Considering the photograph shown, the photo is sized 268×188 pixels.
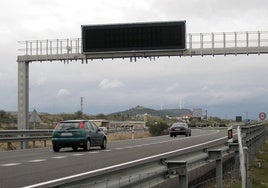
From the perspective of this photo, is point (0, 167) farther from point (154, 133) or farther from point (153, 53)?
point (154, 133)

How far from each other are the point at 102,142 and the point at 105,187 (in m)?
21.9

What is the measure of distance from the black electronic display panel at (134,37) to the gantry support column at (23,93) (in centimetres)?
564

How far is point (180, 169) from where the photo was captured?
8695mm

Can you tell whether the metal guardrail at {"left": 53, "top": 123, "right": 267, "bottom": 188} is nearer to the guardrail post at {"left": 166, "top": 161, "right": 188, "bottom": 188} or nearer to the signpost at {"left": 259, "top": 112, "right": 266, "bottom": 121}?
the guardrail post at {"left": 166, "top": 161, "right": 188, "bottom": 188}

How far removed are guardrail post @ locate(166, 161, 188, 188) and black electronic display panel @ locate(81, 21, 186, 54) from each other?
36.6 meters

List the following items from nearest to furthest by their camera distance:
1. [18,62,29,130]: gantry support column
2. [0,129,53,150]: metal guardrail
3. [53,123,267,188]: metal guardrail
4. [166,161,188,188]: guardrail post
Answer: [53,123,267,188]: metal guardrail → [166,161,188,188]: guardrail post → [0,129,53,150]: metal guardrail → [18,62,29,130]: gantry support column

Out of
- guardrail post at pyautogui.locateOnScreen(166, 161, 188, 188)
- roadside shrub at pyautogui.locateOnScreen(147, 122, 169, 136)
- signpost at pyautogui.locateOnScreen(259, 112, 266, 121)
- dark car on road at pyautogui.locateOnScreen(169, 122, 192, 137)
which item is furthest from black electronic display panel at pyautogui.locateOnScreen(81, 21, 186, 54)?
guardrail post at pyautogui.locateOnScreen(166, 161, 188, 188)

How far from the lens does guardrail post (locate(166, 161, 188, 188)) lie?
855cm

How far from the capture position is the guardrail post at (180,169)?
8547mm

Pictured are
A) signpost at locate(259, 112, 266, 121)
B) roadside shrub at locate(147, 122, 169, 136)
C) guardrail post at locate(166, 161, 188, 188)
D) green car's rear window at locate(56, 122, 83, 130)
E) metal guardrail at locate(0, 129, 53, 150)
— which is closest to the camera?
guardrail post at locate(166, 161, 188, 188)

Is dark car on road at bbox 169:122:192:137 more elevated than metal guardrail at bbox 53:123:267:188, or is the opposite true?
metal guardrail at bbox 53:123:267:188

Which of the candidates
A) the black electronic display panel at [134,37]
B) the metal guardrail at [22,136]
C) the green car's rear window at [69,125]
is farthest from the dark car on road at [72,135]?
the black electronic display panel at [134,37]

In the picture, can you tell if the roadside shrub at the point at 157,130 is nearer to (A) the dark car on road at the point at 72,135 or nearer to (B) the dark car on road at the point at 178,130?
(B) the dark car on road at the point at 178,130

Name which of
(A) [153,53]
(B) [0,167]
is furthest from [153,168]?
(A) [153,53]
